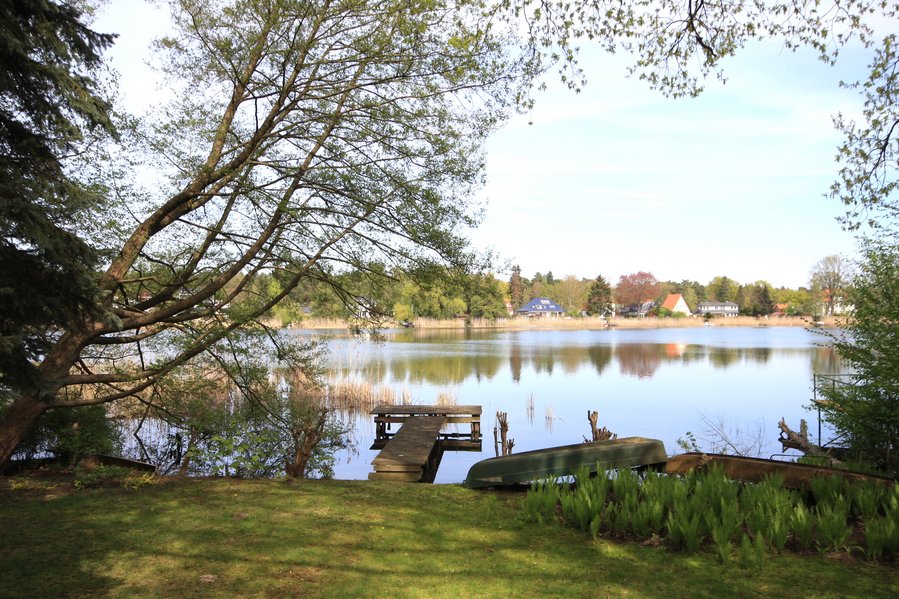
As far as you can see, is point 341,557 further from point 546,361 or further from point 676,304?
point 676,304

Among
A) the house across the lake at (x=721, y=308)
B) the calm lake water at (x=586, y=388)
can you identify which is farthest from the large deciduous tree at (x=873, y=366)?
the house across the lake at (x=721, y=308)

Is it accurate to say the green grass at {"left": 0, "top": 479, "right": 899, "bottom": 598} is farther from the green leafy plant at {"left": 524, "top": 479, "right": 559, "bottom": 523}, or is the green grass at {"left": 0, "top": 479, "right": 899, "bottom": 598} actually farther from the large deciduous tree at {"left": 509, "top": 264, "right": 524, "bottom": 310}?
the large deciduous tree at {"left": 509, "top": 264, "right": 524, "bottom": 310}

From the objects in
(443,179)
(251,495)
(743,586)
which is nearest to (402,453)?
(251,495)

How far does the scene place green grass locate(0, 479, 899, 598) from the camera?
4.32 metres

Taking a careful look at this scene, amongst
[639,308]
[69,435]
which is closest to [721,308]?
[639,308]

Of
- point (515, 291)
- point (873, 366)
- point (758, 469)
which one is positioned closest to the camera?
point (758, 469)

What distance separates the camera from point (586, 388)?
26.8 m

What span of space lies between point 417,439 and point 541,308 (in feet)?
320

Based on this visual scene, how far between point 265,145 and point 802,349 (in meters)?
48.4

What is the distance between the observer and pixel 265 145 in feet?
29.0

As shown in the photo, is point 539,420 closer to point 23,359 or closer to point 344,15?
point 344,15

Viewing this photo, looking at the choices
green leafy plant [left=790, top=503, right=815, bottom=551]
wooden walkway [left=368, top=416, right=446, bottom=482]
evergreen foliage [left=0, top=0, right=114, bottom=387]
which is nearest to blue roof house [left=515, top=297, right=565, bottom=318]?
wooden walkway [left=368, top=416, right=446, bottom=482]

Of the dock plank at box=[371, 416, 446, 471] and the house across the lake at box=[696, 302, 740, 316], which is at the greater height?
the house across the lake at box=[696, 302, 740, 316]

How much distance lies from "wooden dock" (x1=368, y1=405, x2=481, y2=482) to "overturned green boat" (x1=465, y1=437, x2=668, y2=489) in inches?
106
